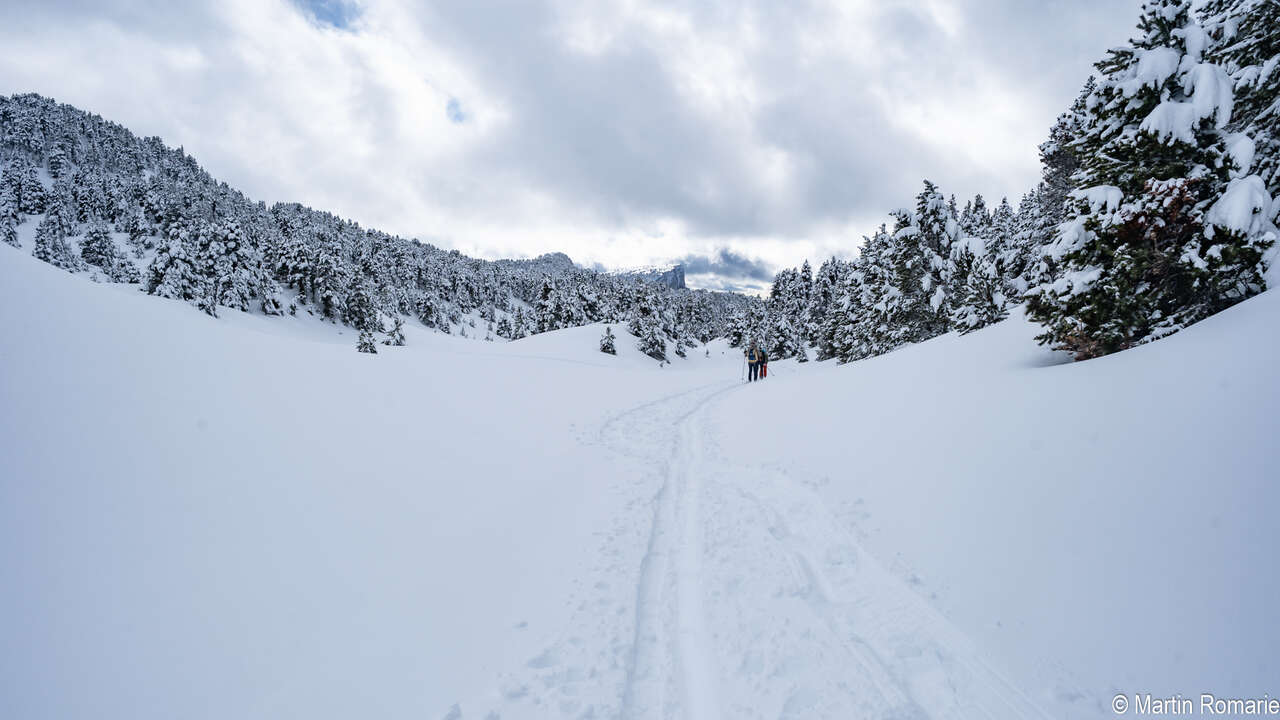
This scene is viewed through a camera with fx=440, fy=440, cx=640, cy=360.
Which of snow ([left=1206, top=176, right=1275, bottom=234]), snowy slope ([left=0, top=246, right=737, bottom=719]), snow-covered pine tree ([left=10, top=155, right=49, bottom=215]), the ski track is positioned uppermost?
snow-covered pine tree ([left=10, top=155, right=49, bottom=215])

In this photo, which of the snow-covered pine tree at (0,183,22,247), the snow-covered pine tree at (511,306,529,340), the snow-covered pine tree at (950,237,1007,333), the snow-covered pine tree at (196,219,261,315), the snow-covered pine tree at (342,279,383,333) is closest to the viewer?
the snow-covered pine tree at (950,237,1007,333)

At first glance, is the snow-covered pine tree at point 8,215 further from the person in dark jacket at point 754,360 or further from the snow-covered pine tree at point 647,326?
the person in dark jacket at point 754,360

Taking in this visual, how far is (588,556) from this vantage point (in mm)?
5512

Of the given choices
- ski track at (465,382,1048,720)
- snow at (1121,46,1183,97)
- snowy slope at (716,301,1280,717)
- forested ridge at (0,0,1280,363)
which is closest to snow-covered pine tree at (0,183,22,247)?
forested ridge at (0,0,1280,363)

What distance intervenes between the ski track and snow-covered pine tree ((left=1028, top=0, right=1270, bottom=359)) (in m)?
6.01

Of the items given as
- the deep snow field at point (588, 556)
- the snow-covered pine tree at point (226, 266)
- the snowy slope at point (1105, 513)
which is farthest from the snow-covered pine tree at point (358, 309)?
the snowy slope at point (1105, 513)

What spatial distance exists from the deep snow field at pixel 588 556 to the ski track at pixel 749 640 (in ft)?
0.10

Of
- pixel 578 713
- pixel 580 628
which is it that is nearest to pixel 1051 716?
pixel 578 713

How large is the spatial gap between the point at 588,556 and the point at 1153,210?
996cm

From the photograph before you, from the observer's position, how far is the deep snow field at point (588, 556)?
2969 mm

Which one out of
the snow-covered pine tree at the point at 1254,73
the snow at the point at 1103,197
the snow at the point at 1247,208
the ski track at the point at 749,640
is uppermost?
the snow-covered pine tree at the point at 1254,73

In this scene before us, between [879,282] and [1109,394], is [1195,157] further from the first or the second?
[879,282]

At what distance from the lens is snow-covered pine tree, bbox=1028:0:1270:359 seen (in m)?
6.48

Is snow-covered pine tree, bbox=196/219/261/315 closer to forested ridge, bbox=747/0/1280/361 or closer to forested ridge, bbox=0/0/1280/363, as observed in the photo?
forested ridge, bbox=0/0/1280/363
